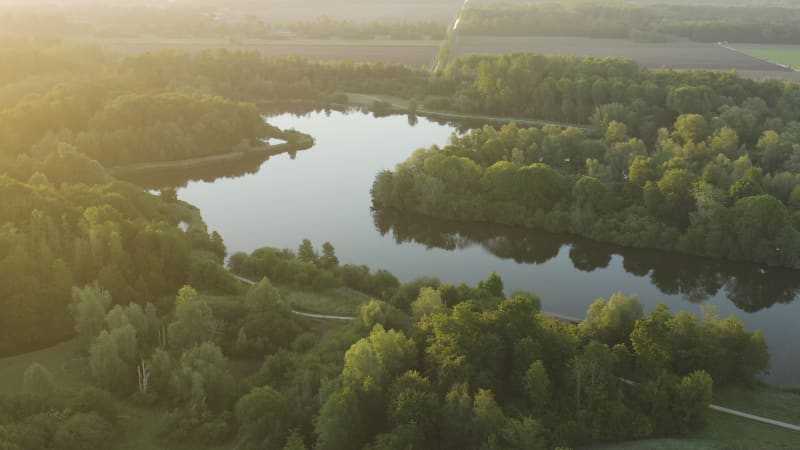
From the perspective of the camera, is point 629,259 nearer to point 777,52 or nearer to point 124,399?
point 124,399

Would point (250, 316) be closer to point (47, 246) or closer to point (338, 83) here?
point (47, 246)

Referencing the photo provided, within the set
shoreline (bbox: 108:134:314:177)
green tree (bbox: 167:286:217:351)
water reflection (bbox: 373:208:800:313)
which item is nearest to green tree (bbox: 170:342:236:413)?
green tree (bbox: 167:286:217:351)

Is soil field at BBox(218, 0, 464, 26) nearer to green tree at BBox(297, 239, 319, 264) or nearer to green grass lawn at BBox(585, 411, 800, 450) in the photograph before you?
green tree at BBox(297, 239, 319, 264)

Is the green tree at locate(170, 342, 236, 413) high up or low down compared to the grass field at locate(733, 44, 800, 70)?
down

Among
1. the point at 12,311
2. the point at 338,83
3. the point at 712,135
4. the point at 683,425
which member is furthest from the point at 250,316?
the point at 338,83

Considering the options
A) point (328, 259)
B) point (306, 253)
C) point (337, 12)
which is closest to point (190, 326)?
point (306, 253)

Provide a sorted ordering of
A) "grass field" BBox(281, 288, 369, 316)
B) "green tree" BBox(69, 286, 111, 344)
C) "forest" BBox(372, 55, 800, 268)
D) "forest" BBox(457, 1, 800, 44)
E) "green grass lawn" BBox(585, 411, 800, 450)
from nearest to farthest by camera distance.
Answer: "green grass lawn" BBox(585, 411, 800, 450) → "green tree" BBox(69, 286, 111, 344) → "grass field" BBox(281, 288, 369, 316) → "forest" BBox(372, 55, 800, 268) → "forest" BBox(457, 1, 800, 44)
